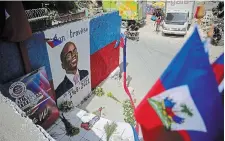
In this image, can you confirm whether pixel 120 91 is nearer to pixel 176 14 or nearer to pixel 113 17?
pixel 113 17

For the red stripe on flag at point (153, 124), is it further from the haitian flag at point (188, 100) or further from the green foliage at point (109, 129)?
the green foliage at point (109, 129)

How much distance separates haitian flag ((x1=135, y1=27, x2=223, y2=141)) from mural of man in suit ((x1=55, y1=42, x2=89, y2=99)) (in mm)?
5928

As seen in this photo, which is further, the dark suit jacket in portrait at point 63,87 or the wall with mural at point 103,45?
the wall with mural at point 103,45

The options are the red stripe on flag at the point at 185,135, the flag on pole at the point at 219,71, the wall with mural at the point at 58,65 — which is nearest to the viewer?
the flag on pole at the point at 219,71

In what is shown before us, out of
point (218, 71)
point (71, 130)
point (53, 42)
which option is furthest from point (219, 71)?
point (53, 42)

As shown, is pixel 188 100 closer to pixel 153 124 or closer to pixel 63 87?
pixel 153 124

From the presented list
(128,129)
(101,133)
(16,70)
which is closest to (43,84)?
(16,70)

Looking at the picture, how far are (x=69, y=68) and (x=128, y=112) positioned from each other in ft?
9.76

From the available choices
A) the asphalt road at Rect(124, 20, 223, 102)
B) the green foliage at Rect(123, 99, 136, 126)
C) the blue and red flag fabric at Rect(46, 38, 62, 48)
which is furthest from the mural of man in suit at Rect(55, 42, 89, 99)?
the asphalt road at Rect(124, 20, 223, 102)

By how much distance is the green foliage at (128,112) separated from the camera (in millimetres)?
8758

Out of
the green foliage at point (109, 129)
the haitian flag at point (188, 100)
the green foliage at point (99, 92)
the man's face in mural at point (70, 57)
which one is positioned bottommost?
the green foliage at point (99, 92)

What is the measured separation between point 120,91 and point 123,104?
118 centimetres

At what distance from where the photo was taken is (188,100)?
2.77 meters

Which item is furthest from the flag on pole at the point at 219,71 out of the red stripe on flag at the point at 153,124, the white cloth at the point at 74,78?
the white cloth at the point at 74,78
